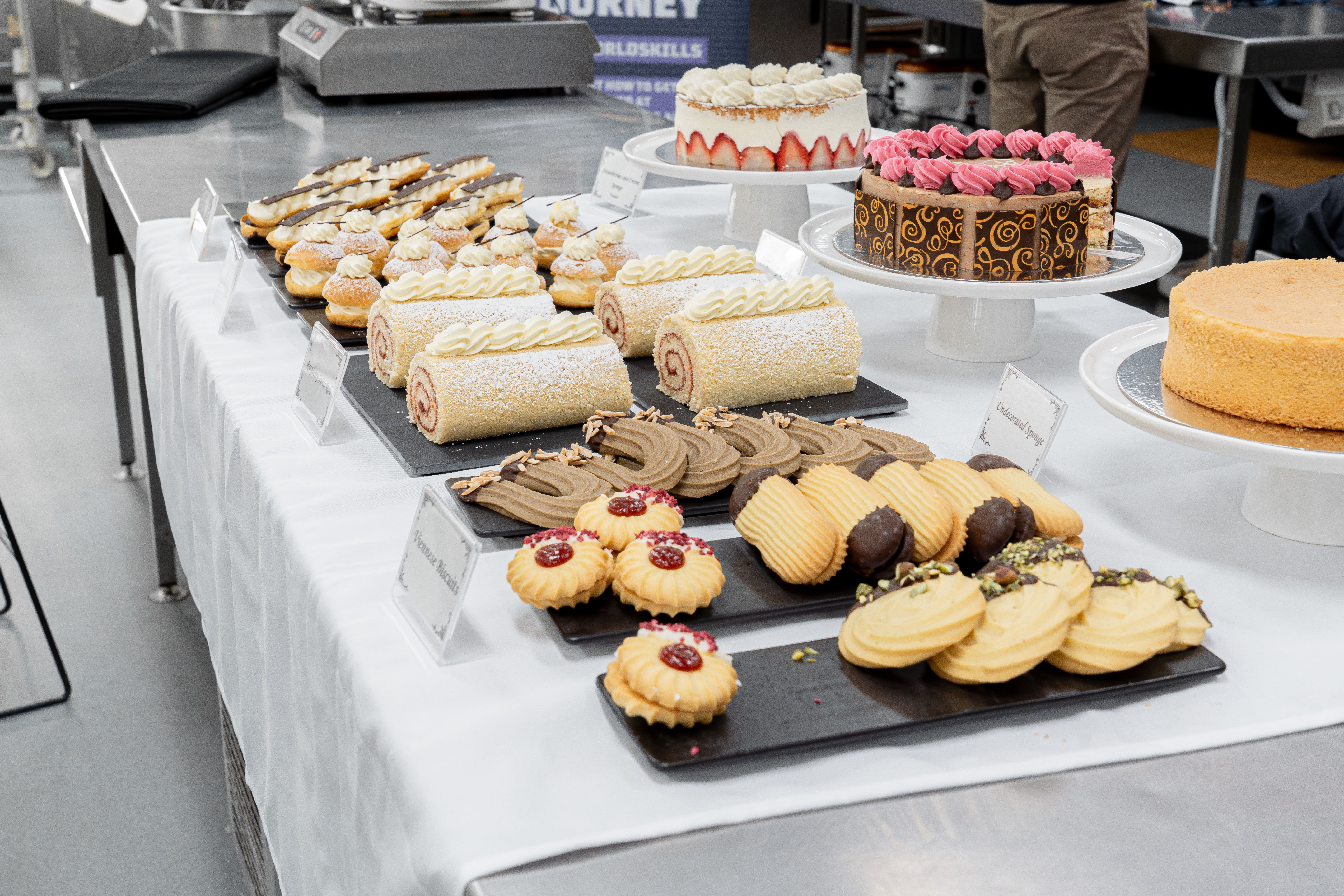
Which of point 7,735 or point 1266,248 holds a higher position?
point 1266,248

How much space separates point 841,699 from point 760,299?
654 mm

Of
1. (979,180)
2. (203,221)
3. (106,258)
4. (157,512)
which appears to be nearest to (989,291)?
(979,180)

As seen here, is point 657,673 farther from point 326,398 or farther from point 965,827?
point 326,398

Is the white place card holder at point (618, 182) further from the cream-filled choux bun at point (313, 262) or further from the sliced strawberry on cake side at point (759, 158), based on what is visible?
the cream-filled choux bun at point (313, 262)

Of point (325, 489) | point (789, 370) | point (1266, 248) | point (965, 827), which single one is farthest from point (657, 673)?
point (1266, 248)

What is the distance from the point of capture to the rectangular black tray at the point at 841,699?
79 cm

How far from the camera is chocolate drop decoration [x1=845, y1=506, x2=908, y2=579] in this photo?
0.95 m

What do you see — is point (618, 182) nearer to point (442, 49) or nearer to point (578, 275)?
point (578, 275)

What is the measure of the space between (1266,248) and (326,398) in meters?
2.06

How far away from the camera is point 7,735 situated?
2211 millimetres

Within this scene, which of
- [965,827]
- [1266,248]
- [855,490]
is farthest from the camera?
[1266,248]

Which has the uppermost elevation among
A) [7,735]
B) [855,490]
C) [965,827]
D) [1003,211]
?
[1003,211]

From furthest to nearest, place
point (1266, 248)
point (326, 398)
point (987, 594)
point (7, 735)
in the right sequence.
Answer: point (1266, 248) → point (7, 735) → point (326, 398) → point (987, 594)

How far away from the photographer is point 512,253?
5.87 ft
